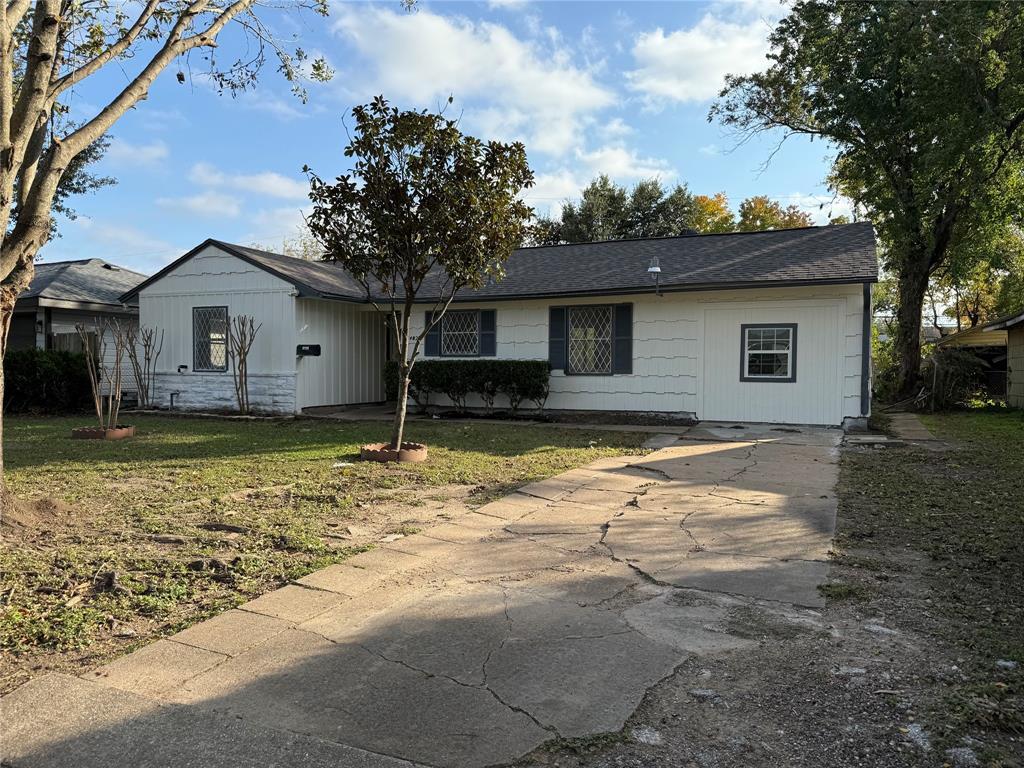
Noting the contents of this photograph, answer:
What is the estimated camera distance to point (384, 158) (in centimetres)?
838

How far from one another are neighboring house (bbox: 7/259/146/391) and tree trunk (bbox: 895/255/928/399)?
20.2 m

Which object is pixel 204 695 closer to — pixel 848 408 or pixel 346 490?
pixel 346 490

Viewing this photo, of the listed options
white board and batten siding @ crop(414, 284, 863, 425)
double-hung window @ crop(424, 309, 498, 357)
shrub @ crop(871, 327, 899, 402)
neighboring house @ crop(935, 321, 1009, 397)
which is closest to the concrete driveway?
white board and batten siding @ crop(414, 284, 863, 425)

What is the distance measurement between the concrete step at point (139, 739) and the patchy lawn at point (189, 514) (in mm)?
389

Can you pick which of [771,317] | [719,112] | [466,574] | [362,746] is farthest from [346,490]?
[719,112]

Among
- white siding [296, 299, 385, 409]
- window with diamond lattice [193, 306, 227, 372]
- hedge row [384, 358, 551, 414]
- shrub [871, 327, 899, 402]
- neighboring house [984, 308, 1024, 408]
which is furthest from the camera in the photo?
shrub [871, 327, 899, 402]

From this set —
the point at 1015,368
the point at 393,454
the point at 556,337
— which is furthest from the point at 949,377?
the point at 393,454

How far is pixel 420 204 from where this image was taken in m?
8.56

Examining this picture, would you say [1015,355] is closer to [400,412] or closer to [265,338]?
[400,412]

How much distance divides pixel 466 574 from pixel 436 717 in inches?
69.0

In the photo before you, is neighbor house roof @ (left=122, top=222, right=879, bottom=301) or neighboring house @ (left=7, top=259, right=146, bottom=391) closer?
neighbor house roof @ (left=122, top=222, right=879, bottom=301)

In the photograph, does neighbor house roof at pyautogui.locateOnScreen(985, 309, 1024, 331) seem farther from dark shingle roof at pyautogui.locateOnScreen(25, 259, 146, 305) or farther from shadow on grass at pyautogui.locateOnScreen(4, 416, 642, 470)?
dark shingle roof at pyautogui.locateOnScreen(25, 259, 146, 305)

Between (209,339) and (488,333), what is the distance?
6.54 meters

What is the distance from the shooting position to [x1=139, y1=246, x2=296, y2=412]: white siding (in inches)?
591
